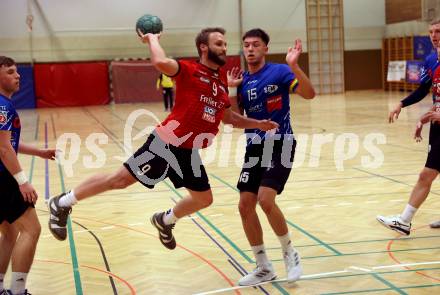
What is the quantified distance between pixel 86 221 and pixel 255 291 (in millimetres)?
3650

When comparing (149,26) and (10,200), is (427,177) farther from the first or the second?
(10,200)

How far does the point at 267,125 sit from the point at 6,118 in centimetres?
234

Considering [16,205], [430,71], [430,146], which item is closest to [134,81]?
[430,71]

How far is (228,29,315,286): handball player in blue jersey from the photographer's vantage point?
19.0 feet

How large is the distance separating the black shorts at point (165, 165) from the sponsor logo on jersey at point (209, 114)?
33cm

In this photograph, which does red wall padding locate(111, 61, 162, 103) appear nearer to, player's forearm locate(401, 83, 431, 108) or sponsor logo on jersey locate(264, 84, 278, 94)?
player's forearm locate(401, 83, 431, 108)

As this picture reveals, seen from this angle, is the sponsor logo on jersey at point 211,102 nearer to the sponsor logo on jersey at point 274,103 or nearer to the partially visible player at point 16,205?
the sponsor logo on jersey at point 274,103

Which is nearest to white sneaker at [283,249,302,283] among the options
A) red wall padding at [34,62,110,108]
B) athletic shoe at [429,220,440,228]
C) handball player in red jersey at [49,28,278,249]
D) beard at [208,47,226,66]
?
handball player in red jersey at [49,28,278,249]

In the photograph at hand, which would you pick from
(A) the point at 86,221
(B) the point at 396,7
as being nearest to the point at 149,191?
(A) the point at 86,221

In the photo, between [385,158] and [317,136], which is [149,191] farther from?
[317,136]

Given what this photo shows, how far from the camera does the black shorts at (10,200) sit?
5.15 meters

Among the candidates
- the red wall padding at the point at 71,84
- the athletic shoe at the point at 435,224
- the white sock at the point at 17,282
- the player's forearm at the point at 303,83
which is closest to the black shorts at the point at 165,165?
the player's forearm at the point at 303,83

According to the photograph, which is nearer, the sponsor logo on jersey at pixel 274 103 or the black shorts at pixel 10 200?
the black shorts at pixel 10 200

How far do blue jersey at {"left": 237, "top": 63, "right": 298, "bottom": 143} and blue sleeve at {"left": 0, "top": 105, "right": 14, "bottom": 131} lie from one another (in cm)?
229
